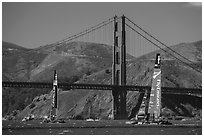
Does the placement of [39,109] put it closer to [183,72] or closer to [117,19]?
[183,72]

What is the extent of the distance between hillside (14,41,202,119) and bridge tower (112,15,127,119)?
455 inches

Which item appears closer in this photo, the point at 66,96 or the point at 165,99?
the point at 165,99

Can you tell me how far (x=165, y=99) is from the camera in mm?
137250

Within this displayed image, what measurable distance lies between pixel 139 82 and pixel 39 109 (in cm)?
3007

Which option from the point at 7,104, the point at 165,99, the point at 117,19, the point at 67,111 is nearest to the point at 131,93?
the point at 165,99

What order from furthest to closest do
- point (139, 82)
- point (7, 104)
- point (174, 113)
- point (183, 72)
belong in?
1. point (7, 104)
2. point (183, 72)
3. point (139, 82)
4. point (174, 113)

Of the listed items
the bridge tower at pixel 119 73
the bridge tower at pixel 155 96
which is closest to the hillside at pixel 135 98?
the bridge tower at pixel 119 73

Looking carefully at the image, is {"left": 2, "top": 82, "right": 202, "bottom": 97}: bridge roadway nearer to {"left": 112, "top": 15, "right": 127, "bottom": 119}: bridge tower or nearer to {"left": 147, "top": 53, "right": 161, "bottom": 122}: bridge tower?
{"left": 112, "top": 15, "right": 127, "bottom": 119}: bridge tower

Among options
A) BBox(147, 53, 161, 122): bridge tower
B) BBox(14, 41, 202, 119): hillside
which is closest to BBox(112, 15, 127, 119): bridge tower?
BBox(14, 41, 202, 119): hillside

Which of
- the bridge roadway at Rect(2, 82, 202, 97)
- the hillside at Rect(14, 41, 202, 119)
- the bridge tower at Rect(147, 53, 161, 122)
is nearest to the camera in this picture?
the bridge tower at Rect(147, 53, 161, 122)

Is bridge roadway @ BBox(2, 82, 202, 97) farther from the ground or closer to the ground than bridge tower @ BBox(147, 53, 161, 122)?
farther from the ground

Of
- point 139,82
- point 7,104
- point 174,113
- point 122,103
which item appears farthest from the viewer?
point 7,104

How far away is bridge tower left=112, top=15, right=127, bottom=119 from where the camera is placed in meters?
114

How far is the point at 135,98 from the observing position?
13788cm
